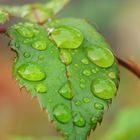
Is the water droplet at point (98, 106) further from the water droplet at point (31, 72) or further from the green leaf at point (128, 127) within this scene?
the green leaf at point (128, 127)

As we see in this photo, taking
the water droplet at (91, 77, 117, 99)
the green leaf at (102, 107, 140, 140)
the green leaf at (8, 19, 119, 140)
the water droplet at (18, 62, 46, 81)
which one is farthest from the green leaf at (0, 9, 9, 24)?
the green leaf at (102, 107, 140, 140)

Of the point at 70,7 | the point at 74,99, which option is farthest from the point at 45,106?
the point at 70,7

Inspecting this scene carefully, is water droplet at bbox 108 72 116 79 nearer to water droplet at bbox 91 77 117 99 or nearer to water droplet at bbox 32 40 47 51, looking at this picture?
water droplet at bbox 91 77 117 99

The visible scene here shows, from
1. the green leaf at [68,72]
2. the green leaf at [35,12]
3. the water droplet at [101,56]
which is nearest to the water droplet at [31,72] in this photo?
the green leaf at [68,72]

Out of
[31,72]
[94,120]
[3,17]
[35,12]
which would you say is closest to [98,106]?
[94,120]

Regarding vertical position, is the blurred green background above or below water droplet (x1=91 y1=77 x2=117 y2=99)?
below

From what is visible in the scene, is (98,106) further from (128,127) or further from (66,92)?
(128,127)
